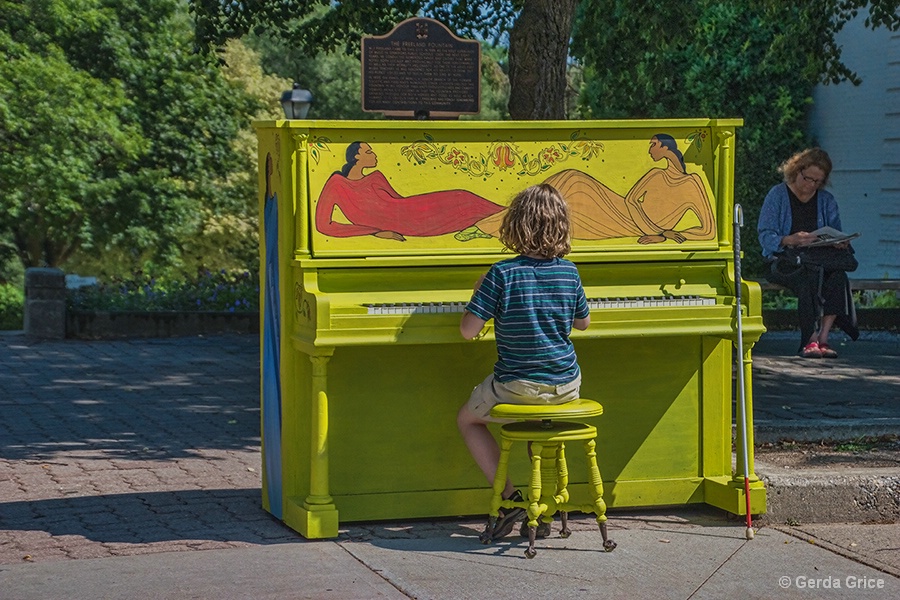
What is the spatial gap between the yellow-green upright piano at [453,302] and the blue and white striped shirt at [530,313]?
25cm

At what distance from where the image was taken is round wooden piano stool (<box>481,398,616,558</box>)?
530 centimetres

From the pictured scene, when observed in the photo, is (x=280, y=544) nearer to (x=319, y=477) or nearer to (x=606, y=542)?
(x=319, y=477)

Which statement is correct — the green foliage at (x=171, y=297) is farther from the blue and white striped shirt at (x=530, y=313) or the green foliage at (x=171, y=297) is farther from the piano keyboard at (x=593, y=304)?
the blue and white striped shirt at (x=530, y=313)

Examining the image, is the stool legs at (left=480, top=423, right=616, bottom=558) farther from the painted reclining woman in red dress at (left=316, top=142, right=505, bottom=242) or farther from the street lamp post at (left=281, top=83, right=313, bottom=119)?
the street lamp post at (left=281, top=83, right=313, bottom=119)

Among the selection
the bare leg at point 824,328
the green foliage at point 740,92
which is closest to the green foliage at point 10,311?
the green foliage at point 740,92

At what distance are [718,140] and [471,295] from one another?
150 cm

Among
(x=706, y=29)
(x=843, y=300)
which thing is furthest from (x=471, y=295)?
(x=706, y=29)

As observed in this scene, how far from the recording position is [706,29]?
1808 cm

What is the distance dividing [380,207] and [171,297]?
1057 cm

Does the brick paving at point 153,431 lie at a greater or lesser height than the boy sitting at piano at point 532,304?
lesser

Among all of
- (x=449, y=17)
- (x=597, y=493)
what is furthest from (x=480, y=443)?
(x=449, y=17)

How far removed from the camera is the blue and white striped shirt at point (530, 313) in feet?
17.6

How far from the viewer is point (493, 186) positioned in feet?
19.9

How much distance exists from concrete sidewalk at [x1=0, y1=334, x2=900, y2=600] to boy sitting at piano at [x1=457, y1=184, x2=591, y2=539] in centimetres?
70
